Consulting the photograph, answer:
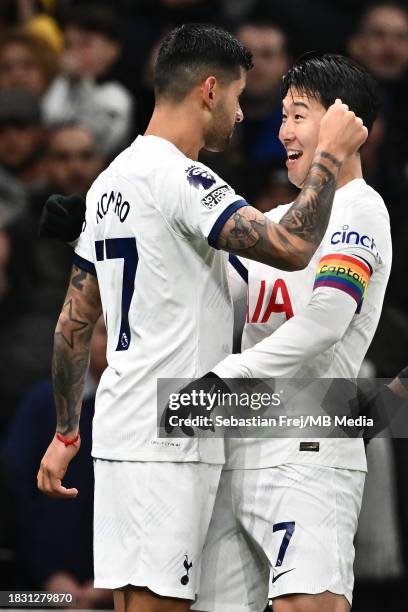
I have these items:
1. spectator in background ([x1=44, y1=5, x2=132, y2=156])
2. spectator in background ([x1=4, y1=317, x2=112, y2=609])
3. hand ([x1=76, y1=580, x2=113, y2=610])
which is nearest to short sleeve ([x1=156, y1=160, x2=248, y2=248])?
spectator in background ([x1=4, y1=317, x2=112, y2=609])

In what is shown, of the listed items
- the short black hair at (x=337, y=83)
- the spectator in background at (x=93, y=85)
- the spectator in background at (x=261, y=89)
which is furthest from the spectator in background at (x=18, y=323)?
the short black hair at (x=337, y=83)

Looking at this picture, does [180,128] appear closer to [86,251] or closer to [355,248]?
[86,251]

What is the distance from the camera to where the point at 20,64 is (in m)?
9.56

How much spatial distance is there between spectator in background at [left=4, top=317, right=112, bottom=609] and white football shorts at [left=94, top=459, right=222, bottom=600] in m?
2.07

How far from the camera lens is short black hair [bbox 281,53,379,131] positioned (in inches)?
174

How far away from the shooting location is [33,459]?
6.67 m

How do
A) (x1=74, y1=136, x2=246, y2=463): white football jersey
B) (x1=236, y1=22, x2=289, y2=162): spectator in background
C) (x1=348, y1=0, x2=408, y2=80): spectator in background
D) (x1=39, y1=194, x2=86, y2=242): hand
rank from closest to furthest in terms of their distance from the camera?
(x1=74, y1=136, x2=246, y2=463): white football jersey
(x1=39, y1=194, x2=86, y2=242): hand
(x1=236, y1=22, x2=289, y2=162): spectator in background
(x1=348, y1=0, x2=408, y2=80): spectator in background

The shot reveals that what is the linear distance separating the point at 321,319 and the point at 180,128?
804 millimetres

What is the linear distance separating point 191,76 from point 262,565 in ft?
5.45

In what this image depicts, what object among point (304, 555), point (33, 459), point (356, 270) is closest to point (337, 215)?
point (356, 270)

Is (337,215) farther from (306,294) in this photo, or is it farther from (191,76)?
(191,76)

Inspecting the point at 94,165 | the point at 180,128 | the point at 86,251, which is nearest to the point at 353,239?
the point at 180,128

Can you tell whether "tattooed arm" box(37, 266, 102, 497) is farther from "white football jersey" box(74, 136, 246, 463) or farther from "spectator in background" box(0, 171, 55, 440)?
"spectator in background" box(0, 171, 55, 440)

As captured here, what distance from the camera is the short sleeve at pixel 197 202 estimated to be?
4.06m
